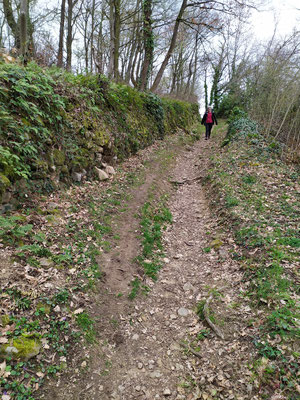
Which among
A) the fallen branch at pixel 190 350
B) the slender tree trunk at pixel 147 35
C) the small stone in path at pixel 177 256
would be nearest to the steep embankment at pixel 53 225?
the small stone in path at pixel 177 256

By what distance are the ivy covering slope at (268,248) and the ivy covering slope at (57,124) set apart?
170 inches

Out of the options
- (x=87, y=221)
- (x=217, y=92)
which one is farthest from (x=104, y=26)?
(x=87, y=221)

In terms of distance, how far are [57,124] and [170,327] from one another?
18.1 ft

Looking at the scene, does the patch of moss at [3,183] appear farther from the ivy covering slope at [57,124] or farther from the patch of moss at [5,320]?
the patch of moss at [5,320]

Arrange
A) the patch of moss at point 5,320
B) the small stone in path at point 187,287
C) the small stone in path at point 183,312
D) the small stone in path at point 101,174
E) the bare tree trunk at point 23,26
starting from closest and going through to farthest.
Result: the patch of moss at point 5,320
the small stone in path at point 183,312
the small stone in path at point 187,287
the bare tree trunk at point 23,26
the small stone in path at point 101,174

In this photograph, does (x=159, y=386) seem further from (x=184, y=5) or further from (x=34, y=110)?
(x=184, y=5)

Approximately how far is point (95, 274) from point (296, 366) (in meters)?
3.24

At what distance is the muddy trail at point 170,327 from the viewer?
296 cm

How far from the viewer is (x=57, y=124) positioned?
6.17 metres

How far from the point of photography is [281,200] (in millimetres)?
6660

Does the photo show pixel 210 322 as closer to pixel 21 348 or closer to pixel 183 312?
pixel 183 312

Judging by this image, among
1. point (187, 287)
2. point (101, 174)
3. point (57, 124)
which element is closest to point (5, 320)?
point (187, 287)

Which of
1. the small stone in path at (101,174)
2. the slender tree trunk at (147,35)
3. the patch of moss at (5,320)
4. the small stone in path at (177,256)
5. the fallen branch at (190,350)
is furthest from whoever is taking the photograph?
the slender tree trunk at (147,35)

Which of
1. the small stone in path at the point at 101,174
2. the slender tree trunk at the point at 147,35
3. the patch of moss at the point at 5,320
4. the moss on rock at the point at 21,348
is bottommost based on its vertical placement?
the moss on rock at the point at 21,348
